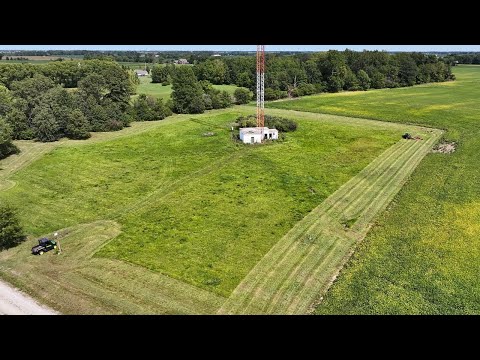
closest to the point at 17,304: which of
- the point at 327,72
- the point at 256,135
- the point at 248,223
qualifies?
the point at 248,223

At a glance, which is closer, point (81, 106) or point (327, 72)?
point (81, 106)

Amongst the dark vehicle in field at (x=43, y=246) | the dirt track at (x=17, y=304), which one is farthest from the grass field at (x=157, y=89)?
the dirt track at (x=17, y=304)

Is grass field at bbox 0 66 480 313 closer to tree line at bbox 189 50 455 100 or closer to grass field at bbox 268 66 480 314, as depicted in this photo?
grass field at bbox 268 66 480 314

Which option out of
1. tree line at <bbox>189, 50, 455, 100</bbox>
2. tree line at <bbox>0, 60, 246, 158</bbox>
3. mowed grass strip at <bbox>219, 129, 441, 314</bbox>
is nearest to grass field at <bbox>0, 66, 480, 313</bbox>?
mowed grass strip at <bbox>219, 129, 441, 314</bbox>

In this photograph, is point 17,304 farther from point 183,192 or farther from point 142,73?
point 142,73

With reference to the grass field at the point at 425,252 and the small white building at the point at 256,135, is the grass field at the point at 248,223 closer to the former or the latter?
the grass field at the point at 425,252

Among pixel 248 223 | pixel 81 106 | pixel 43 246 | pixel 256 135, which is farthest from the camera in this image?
pixel 81 106
